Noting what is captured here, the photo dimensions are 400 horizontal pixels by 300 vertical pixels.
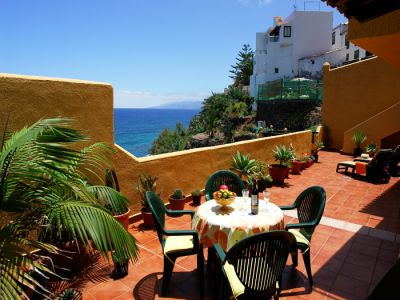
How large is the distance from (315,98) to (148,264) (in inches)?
949

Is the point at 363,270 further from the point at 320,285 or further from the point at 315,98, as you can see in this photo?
the point at 315,98

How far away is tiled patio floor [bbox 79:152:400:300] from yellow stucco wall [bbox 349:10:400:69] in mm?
3227

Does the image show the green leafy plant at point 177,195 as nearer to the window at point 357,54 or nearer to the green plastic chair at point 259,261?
the green plastic chair at point 259,261

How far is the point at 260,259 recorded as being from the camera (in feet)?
8.80

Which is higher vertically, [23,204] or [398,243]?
[23,204]

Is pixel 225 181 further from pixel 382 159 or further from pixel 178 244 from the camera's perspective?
pixel 382 159

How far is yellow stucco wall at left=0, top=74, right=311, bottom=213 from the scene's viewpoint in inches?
157

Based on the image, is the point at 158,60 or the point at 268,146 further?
the point at 158,60

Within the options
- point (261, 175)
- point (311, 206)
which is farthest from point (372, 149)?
point (311, 206)

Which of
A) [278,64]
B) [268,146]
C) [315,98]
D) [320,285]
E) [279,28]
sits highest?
[279,28]

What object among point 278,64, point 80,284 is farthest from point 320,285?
point 278,64

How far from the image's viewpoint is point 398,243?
16.0ft

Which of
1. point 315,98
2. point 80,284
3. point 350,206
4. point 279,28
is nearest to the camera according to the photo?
point 80,284

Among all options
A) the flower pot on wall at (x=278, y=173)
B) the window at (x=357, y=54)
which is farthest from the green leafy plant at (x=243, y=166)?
the window at (x=357, y=54)
